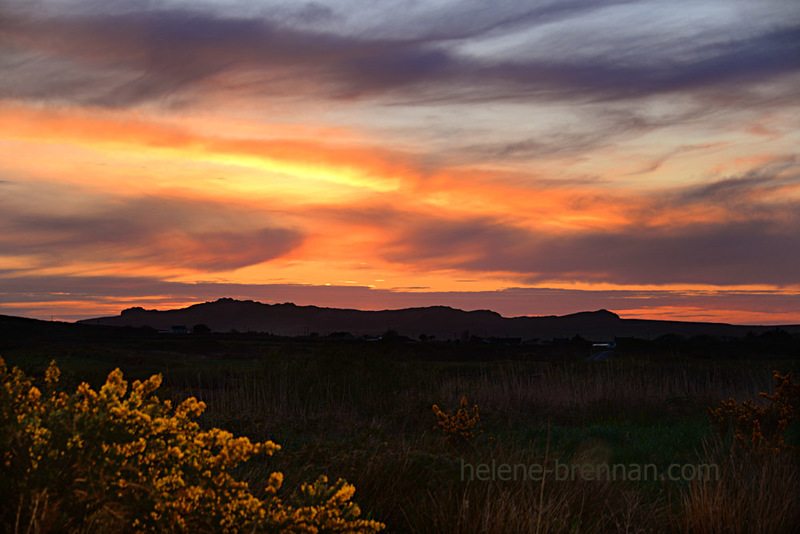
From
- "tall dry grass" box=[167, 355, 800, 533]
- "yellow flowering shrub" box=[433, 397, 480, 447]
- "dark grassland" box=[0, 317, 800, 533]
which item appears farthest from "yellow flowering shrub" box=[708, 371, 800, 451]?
"yellow flowering shrub" box=[433, 397, 480, 447]

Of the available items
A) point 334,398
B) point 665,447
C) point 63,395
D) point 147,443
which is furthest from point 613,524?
point 334,398

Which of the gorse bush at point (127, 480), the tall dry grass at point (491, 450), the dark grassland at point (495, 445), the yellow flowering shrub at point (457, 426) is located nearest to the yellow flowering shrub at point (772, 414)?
the dark grassland at point (495, 445)

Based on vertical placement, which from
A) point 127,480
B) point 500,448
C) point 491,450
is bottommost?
point 491,450

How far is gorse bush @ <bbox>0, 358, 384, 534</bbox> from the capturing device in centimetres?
430

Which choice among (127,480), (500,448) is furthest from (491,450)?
(127,480)

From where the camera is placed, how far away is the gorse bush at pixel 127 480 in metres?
4.30

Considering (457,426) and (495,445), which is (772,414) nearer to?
(495,445)

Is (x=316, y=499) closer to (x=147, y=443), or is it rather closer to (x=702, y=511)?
(x=147, y=443)

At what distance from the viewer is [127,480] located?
450 centimetres

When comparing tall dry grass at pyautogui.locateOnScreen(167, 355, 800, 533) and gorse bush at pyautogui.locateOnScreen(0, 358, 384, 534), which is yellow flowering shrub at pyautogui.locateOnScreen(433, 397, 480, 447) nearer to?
tall dry grass at pyautogui.locateOnScreen(167, 355, 800, 533)

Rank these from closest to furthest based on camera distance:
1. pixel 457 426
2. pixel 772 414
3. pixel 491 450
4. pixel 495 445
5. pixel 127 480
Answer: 1. pixel 127 480
2. pixel 491 450
3. pixel 457 426
4. pixel 495 445
5. pixel 772 414

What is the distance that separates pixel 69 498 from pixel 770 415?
11647mm

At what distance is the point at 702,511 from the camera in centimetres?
683

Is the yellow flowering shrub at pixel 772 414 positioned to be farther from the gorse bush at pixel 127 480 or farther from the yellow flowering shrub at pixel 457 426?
the gorse bush at pixel 127 480
